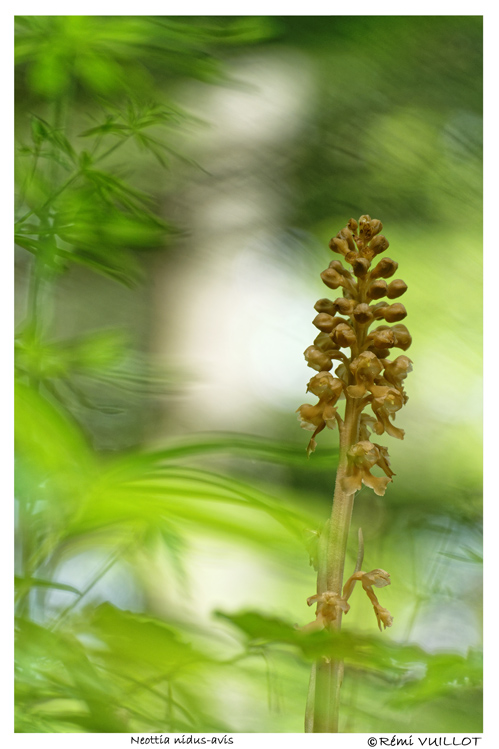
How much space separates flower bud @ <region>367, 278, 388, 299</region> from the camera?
87 centimetres

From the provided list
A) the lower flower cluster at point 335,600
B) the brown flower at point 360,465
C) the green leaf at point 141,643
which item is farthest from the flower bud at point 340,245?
the green leaf at point 141,643

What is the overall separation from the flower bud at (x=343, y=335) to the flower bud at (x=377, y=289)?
0.19ft

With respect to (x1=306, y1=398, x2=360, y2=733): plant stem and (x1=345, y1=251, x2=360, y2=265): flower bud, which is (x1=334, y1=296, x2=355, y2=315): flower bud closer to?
(x1=345, y1=251, x2=360, y2=265): flower bud

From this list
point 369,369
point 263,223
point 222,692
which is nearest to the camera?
point 369,369

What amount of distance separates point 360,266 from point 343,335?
0.33ft

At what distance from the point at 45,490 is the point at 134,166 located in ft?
1.94

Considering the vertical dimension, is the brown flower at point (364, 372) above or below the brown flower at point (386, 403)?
above

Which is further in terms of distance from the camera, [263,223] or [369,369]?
[263,223]

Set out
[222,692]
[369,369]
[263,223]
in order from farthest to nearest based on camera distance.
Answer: [263,223], [222,692], [369,369]

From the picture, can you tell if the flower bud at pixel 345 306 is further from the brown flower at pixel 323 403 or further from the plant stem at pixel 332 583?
the plant stem at pixel 332 583

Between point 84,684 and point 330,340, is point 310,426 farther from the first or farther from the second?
point 84,684

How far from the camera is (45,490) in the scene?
113 cm

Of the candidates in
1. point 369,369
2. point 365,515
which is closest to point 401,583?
point 365,515

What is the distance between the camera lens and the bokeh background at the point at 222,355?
1.09 metres
